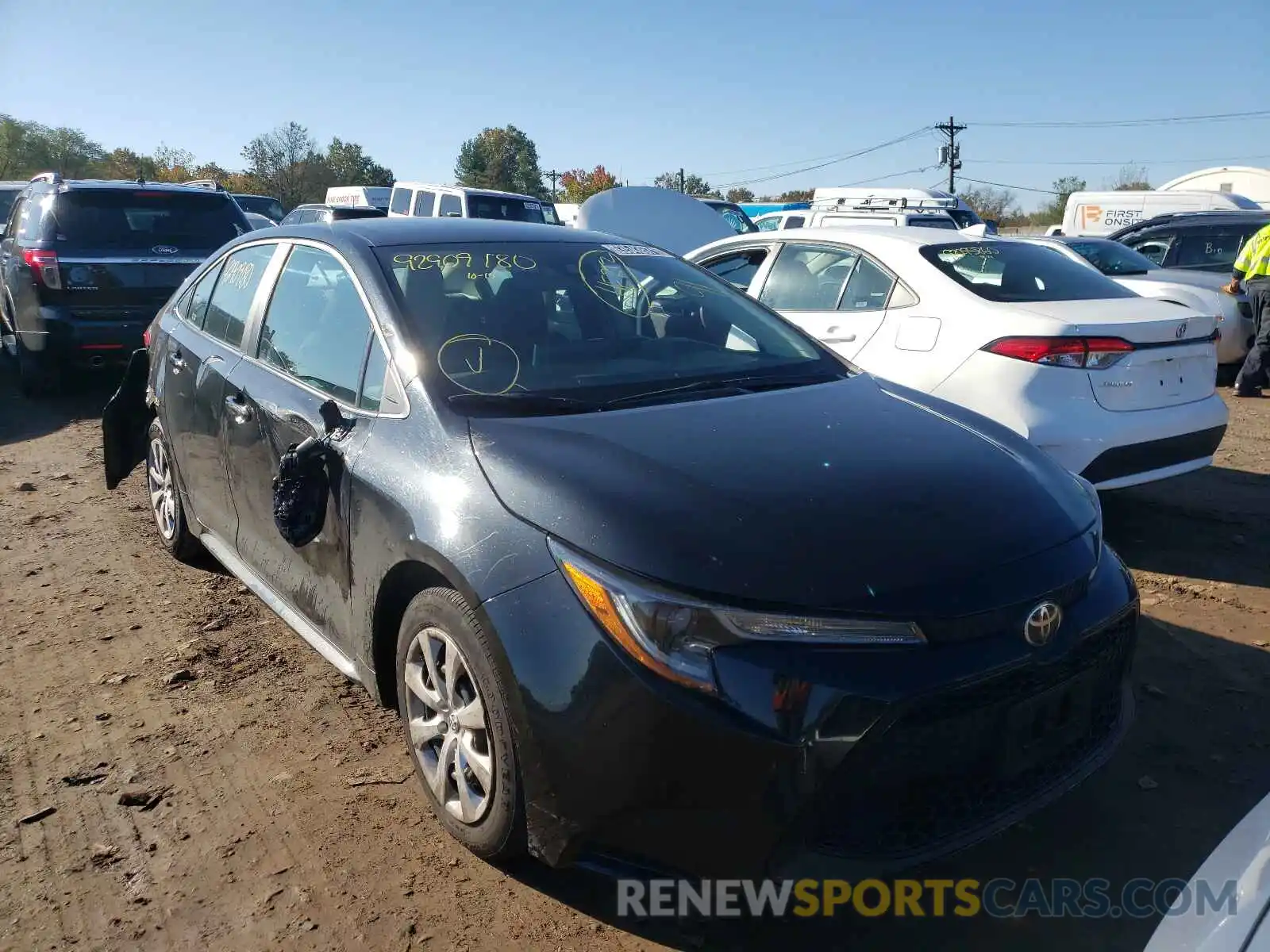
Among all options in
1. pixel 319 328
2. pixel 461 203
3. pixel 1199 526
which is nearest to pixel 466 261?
pixel 319 328

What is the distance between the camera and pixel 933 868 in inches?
99.7

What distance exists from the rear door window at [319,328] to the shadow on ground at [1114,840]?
1.57 m

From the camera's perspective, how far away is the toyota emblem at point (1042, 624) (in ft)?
7.10

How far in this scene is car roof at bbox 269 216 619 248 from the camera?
11.3 ft

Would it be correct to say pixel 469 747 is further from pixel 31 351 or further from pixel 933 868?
pixel 31 351

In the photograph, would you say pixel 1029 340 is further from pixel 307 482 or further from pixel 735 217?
pixel 735 217

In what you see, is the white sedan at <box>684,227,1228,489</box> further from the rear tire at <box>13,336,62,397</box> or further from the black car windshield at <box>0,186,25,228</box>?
the black car windshield at <box>0,186,25,228</box>

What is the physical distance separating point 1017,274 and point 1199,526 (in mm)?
1659

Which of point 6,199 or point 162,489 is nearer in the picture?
point 162,489

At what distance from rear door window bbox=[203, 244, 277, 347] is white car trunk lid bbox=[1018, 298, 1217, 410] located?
3.45m

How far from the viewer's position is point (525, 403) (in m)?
2.82

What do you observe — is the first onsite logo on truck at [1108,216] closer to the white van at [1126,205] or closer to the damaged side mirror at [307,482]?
the white van at [1126,205]

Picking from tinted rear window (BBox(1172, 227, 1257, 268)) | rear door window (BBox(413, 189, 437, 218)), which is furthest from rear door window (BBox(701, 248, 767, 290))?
rear door window (BBox(413, 189, 437, 218))

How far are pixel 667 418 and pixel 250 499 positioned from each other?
65.9 inches
